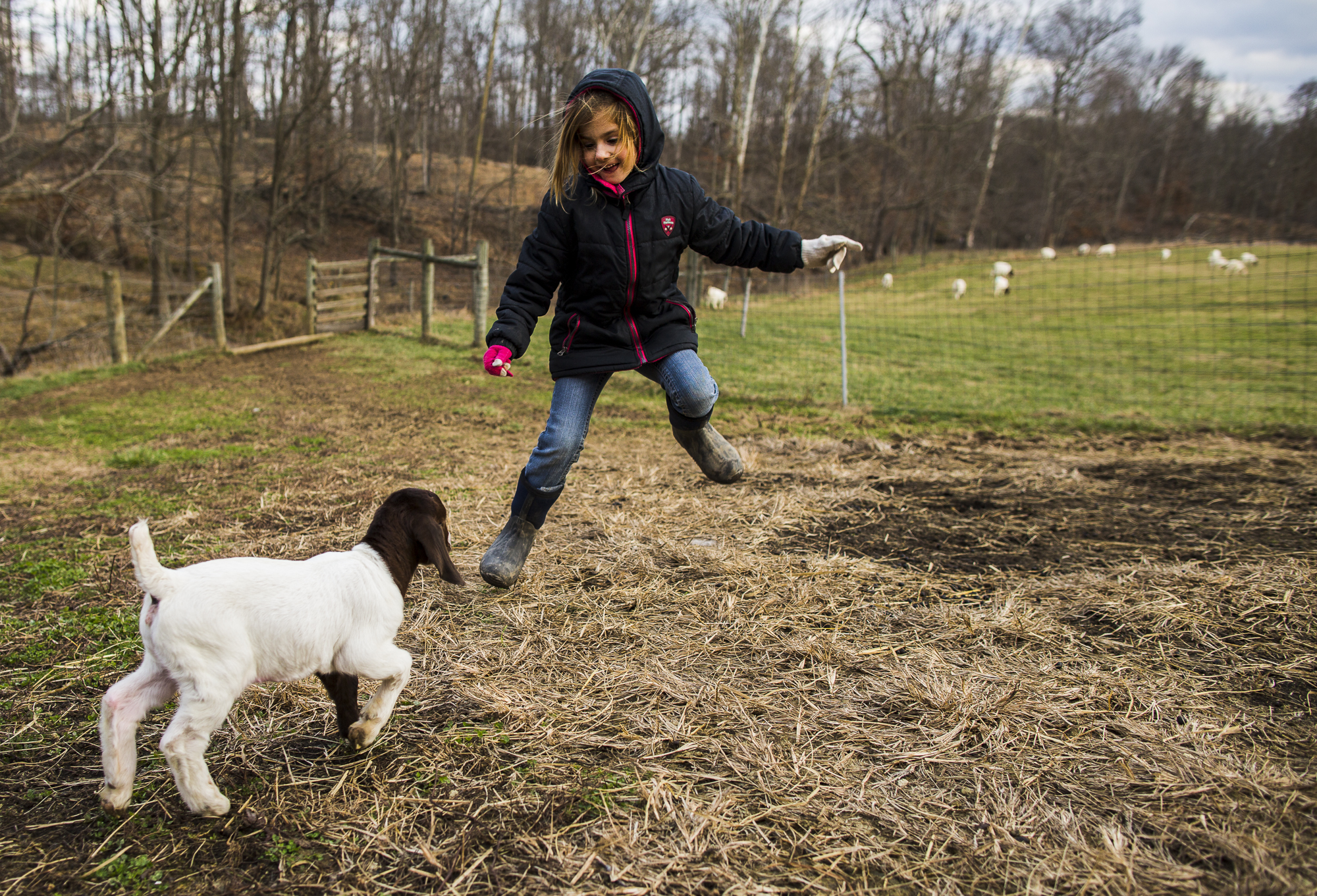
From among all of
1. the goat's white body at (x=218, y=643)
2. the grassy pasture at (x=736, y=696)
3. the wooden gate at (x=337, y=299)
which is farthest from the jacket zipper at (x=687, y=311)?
the wooden gate at (x=337, y=299)

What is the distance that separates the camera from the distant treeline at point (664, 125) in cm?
1617

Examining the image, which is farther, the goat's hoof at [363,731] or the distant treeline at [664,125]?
the distant treeline at [664,125]

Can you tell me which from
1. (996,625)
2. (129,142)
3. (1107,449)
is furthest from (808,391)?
(129,142)

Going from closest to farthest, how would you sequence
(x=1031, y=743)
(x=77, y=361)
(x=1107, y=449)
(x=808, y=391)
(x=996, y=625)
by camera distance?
1. (x=1031, y=743)
2. (x=996, y=625)
3. (x=1107, y=449)
4. (x=808, y=391)
5. (x=77, y=361)

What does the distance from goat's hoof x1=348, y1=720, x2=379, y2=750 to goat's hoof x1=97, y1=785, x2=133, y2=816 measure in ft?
1.80

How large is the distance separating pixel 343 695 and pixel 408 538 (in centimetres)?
49

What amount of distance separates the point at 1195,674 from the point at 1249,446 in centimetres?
568

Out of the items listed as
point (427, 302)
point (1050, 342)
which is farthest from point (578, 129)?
point (1050, 342)

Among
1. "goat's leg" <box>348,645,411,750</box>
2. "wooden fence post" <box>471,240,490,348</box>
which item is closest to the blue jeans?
"goat's leg" <box>348,645,411,750</box>

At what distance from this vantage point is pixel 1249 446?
23.7 feet

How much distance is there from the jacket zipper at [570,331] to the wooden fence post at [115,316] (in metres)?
11.5

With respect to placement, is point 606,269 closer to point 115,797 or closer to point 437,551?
point 437,551

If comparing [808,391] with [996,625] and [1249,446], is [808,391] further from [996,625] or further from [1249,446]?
[996,625]

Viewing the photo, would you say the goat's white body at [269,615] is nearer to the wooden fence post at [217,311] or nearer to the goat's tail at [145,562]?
the goat's tail at [145,562]
